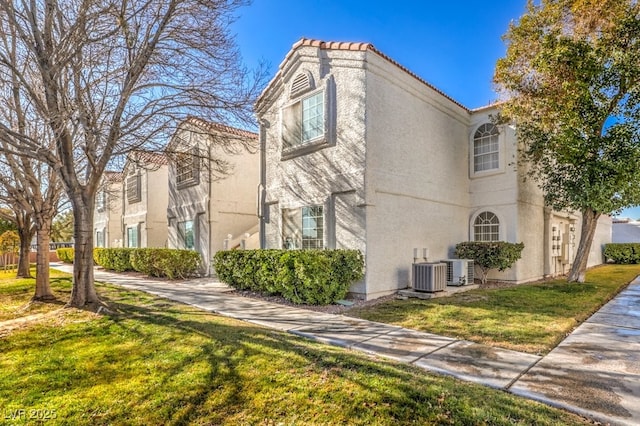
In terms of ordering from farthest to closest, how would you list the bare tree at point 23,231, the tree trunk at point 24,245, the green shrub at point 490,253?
the tree trunk at point 24,245 → the bare tree at point 23,231 → the green shrub at point 490,253

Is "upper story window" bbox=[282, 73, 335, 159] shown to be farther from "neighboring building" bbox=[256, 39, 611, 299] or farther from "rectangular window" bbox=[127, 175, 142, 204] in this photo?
"rectangular window" bbox=[127, 175, 142, 204]

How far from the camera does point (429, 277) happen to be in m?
10.8

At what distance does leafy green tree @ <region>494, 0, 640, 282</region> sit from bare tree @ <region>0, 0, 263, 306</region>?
952 cm

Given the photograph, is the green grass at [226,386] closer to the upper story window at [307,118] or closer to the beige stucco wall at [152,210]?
the upper story window at [307,118]

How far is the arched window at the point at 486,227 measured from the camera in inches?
574

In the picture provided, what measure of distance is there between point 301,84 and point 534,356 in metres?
10.8

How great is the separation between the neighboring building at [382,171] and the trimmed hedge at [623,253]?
1450 cm

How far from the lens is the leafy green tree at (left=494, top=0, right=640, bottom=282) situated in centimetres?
1108

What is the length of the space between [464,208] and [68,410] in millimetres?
14560

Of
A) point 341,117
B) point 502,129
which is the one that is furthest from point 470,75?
point 341,117

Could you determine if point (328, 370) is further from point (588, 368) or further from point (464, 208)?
point (464, 208)

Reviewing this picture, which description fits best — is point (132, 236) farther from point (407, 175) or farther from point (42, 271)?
point (407, 175)

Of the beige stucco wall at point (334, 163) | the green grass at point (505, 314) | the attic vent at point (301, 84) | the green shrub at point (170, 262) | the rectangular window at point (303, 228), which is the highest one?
the attic vent at point (301, 84)

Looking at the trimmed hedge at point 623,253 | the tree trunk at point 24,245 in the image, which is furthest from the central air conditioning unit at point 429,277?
the trimmed hedge at point 623,253
